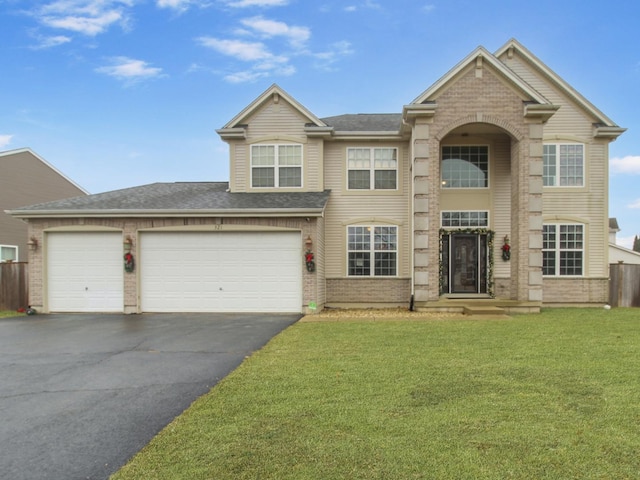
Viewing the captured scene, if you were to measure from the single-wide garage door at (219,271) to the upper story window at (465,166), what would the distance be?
6.15m

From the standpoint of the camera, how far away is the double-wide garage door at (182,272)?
14148 millimetres

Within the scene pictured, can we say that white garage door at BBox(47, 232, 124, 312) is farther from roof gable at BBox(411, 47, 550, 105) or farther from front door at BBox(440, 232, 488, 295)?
front door at BBox(440, 232, 488, 295)

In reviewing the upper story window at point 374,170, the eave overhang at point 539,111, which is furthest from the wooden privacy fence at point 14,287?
the eave overhang at point 539,111

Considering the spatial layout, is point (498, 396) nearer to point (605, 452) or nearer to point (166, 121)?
point (605, 452)

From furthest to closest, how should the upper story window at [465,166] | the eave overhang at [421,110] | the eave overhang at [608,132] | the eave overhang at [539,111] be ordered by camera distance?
1. the upper story window at [465,166]
2. the eave overhang at [608,132]
3. the eave overhang at [421,110]
4. the eave overhang at [539,111]

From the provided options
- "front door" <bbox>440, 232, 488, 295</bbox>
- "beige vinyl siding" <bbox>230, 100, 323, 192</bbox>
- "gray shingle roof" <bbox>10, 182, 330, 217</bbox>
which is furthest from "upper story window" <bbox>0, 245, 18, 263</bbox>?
"front door" <bbox>440, 232, 488, 295</bbox>

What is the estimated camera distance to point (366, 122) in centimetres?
1761

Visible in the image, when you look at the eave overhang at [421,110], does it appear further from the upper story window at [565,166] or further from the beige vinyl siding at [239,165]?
the beige vinyl siding at [239,165]

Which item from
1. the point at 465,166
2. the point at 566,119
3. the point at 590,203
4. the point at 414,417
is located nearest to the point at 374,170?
the point at 465,166

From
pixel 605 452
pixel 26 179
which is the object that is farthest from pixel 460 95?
pixel 26 179

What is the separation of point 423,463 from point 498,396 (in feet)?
6.79

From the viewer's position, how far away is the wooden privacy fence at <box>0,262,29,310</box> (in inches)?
605

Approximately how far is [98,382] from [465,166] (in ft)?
45.1

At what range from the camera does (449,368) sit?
6.36 metres
